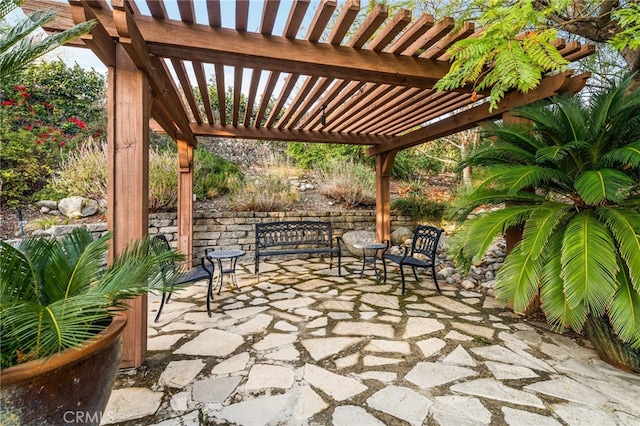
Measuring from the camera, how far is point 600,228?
5.64 ft

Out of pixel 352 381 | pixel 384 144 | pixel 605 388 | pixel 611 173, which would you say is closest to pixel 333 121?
pixel 384 144

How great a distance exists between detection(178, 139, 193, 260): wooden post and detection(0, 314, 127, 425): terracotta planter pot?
3665 mm

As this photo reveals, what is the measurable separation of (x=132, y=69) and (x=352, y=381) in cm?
247

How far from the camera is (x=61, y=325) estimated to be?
929mm

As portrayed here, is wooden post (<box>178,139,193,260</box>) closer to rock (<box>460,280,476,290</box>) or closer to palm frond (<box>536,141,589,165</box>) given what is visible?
rock (<box>460,280,476,290</box>)

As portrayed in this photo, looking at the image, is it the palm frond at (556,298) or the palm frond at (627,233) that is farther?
the palm frond at (556,298)

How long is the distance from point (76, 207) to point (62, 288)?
447 centimetres

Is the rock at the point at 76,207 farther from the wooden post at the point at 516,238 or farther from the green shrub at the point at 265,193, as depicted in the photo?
the wooden post at the point at 516,238

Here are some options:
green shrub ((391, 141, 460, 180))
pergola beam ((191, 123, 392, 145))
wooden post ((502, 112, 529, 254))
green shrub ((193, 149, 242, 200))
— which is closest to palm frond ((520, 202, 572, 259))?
wooden post ((502, 112, 529, 254))

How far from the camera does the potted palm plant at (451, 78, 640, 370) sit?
159 centimetres

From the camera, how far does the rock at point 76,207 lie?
460cm

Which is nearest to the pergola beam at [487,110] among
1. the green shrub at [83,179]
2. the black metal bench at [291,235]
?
the black metal bench at [291,235]

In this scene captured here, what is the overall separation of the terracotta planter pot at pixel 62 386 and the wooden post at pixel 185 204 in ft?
12.0

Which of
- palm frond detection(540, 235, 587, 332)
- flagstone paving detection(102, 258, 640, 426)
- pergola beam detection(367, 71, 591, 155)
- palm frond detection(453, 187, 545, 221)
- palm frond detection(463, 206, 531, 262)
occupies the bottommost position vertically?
flagstone paving detection(102, 258, 640, 426)
